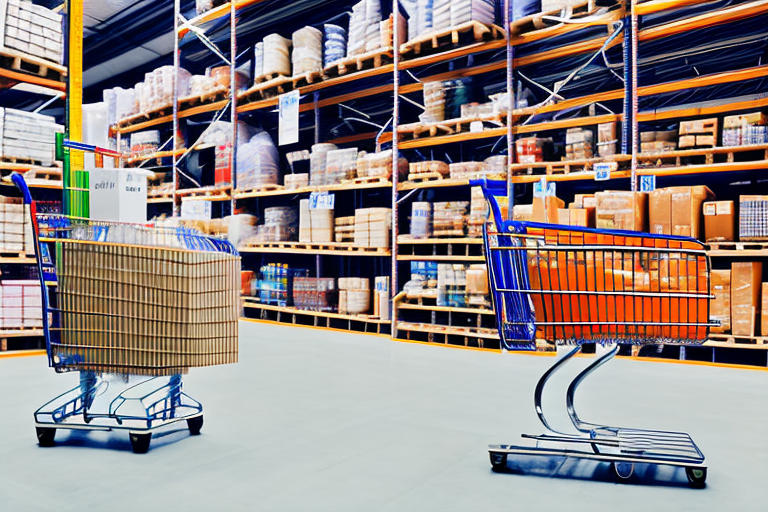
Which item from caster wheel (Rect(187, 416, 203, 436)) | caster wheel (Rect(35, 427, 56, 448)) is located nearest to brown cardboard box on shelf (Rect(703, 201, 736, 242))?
caster wheel (Rect(187, 416, 203, 436))

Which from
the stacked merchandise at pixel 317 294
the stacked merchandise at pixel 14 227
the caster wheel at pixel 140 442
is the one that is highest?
the stacked merchandise at pixel 14 227

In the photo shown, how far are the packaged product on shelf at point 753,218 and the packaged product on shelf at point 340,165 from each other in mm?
4554

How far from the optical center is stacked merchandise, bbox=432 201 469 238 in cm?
694

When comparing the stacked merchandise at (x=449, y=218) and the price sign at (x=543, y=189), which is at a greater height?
the price sign at (x=543, y=189)

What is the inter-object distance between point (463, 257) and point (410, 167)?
141 cm

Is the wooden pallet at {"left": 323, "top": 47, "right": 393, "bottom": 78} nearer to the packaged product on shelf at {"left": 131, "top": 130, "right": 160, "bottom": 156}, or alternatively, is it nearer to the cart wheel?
the packaged product on shelf at {"left": 131, "top": 130, "right": 160, "bottom": 156}

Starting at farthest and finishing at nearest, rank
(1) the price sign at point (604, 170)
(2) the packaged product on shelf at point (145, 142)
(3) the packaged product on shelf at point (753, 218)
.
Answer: (2) the packaged product on shelf at point (145, 142), (1) the price sign at point (604, 170), (3) the packaged product on shelf at point (753, 218)

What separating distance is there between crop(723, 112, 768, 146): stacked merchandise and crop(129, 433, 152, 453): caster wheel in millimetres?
5473

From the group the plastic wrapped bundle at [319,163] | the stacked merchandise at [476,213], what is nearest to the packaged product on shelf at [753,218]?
the stacked merchandise at [476,213]

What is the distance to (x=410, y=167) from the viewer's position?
7.48 meters

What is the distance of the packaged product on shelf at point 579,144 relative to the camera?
6.45m

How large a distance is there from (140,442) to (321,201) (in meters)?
5.59

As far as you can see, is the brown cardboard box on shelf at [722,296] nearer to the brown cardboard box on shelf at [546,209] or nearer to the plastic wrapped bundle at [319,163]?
the brown cardboard box on shelf at [546,209]

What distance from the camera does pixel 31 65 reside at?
6.37 meters
